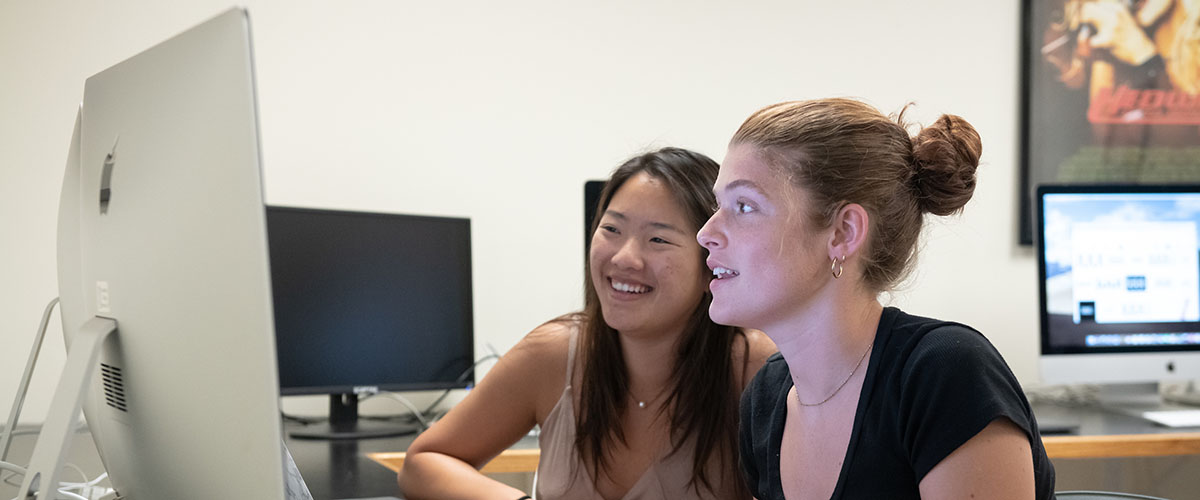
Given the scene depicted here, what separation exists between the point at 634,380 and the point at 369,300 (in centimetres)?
83

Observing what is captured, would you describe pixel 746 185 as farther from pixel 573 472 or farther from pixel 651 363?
pixel 573 472

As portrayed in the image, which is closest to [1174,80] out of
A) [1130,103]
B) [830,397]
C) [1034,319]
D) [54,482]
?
[1130,103]

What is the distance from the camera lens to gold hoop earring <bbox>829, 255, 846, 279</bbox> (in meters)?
1.25

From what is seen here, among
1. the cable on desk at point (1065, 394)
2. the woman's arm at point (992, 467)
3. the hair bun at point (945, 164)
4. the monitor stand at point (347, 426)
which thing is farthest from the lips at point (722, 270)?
the cable on desk at point (1065, 394)

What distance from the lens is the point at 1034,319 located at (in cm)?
291

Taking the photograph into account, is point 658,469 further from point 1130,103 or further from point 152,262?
point 1130,103

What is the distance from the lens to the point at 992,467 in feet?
3.40

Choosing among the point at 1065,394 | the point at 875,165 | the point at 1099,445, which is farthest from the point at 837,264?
the point at 1065,394

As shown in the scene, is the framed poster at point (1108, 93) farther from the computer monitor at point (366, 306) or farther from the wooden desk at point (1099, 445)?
the computer monitor at point (366, 306)

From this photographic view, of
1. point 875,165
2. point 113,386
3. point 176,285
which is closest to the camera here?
point 176,285

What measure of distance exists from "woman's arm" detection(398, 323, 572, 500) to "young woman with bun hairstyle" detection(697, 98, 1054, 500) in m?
0.47

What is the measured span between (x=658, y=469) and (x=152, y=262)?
3.08ft

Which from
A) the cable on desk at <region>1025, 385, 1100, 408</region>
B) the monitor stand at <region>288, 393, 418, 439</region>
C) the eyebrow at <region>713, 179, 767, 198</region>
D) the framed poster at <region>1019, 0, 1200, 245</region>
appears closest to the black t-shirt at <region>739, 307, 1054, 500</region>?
the eyebrow at <region>713, 179, 767, 198</region>

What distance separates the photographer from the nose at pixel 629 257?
1617 mm
